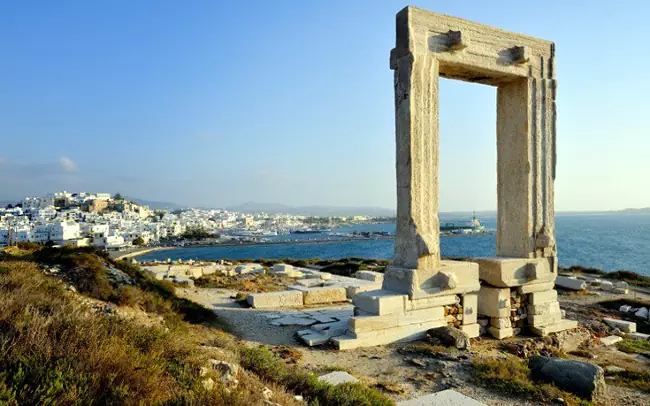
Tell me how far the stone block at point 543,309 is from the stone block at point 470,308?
4.53 feet

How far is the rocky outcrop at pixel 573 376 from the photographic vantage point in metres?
5.33

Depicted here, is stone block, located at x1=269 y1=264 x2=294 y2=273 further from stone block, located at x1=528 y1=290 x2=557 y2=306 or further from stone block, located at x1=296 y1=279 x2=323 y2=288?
stone block, located at x1=528 y1=290 x2=557 y2=306

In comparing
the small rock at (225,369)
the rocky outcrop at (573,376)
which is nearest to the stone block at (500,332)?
the rocky outcrop at (573,376)

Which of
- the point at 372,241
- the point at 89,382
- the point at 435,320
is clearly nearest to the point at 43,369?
the point at 89,382

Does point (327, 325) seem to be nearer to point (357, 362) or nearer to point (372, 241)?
point (357, 362)

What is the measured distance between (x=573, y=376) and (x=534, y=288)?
361cm

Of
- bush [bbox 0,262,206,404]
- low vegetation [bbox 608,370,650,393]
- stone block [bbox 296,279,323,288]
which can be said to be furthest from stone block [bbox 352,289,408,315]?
stone block [bbox 296,279,323,288]

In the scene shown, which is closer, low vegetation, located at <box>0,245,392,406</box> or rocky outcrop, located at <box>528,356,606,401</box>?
low vegetation, located at <box>0,245,392,406</box>

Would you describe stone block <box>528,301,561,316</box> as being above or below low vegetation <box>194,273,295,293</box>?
above

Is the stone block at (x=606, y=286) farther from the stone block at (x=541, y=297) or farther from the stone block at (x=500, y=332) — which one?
the stone block at (x=500, y=332)

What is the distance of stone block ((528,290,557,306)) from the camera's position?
8828mm

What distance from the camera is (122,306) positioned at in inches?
311

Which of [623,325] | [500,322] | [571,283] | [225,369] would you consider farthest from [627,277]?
[225,369]

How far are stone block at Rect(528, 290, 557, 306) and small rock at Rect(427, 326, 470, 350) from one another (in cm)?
239
